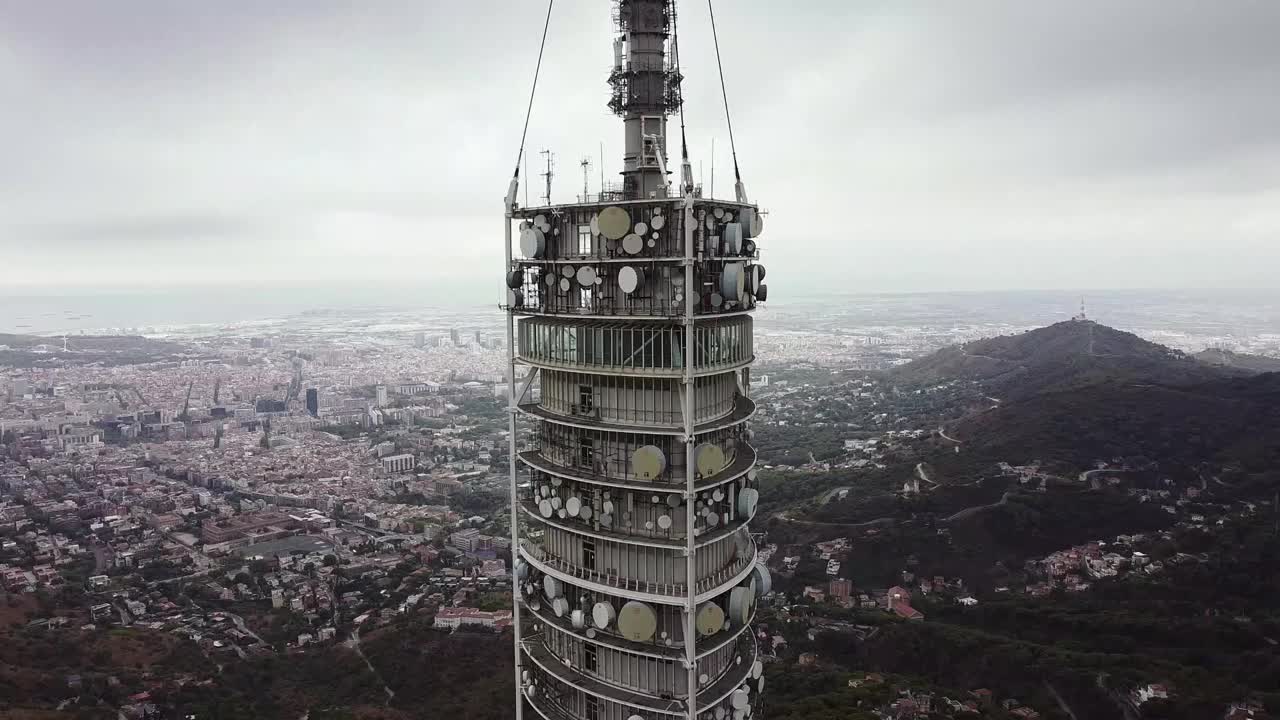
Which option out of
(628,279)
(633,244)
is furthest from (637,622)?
(633,244)

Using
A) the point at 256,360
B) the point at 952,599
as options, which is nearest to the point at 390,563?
the point at 952,599

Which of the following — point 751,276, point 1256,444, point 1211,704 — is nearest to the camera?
point 751,276

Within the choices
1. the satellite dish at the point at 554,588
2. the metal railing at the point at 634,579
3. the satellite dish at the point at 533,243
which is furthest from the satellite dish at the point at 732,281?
the satellite dish at the point at 554,588

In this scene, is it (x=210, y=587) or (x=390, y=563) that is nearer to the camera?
(x=210, y=587)

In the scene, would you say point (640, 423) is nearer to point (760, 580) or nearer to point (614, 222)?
point (614, 222)

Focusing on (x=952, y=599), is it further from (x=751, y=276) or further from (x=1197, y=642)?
(x=751, y=276)

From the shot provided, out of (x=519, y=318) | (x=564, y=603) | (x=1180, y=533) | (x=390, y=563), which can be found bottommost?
(x=390, y=563)

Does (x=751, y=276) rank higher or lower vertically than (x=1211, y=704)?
higher

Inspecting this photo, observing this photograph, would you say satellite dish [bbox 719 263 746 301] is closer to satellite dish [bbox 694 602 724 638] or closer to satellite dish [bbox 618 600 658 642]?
satellite dish [bbox 694 602 724 638]
